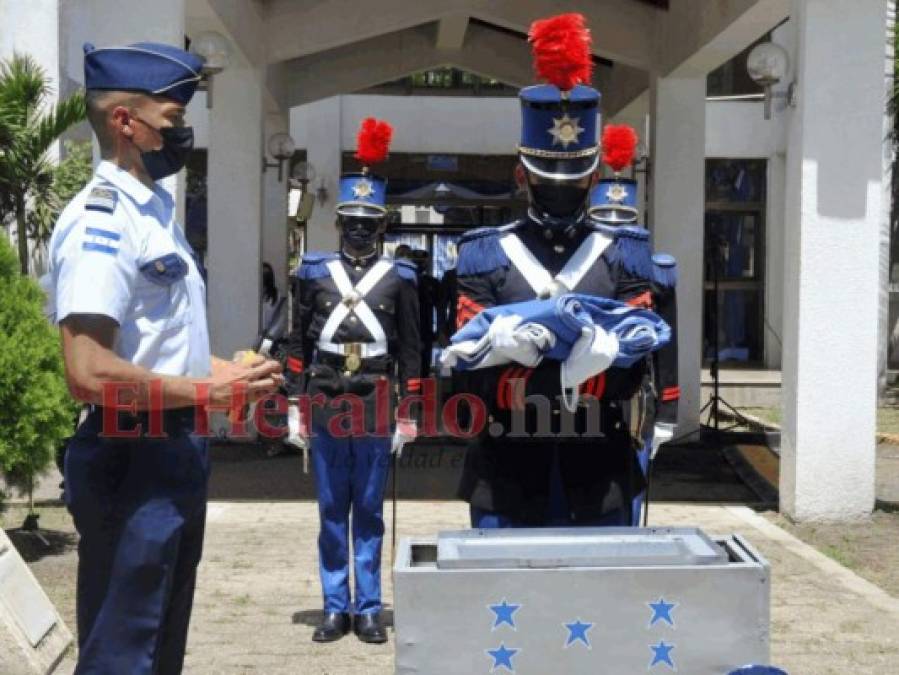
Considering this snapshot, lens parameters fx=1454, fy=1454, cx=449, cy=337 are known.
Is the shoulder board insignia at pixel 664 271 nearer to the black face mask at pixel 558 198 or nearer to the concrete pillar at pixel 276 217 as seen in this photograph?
the black face mask at pixel 558 198

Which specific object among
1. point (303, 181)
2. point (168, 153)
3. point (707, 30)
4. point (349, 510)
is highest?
point (707, 30)

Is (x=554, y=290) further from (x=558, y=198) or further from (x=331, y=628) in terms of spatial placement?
(x=331, y=628)

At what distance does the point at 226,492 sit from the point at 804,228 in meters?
4.65

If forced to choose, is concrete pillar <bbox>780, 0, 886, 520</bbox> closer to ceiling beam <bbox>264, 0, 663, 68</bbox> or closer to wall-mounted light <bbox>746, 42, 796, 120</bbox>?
wall-mounted light <bbox>746, 42, 796, 120</bbox>

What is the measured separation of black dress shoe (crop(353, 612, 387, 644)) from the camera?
20.8 feet

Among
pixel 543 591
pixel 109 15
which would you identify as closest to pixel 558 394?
pixel 543 591

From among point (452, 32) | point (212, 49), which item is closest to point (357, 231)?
point (212, 49)

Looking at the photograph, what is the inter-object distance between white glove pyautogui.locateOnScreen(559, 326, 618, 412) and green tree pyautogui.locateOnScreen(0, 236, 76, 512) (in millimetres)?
4088

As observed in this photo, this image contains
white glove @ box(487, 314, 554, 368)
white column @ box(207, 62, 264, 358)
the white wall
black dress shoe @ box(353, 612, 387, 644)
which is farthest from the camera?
the white wall

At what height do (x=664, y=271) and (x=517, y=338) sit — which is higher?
(x=664, y=271)

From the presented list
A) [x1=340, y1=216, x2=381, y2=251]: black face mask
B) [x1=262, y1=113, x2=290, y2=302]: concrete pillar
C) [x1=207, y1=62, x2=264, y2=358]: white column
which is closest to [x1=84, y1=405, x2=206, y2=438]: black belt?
[x1=340, y1=216, x2=381, y2=251]: black face mask

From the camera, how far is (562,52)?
428 centimetres

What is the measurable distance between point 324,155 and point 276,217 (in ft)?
14.8

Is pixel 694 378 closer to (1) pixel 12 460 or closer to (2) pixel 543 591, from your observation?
(1) pixel 12 460
